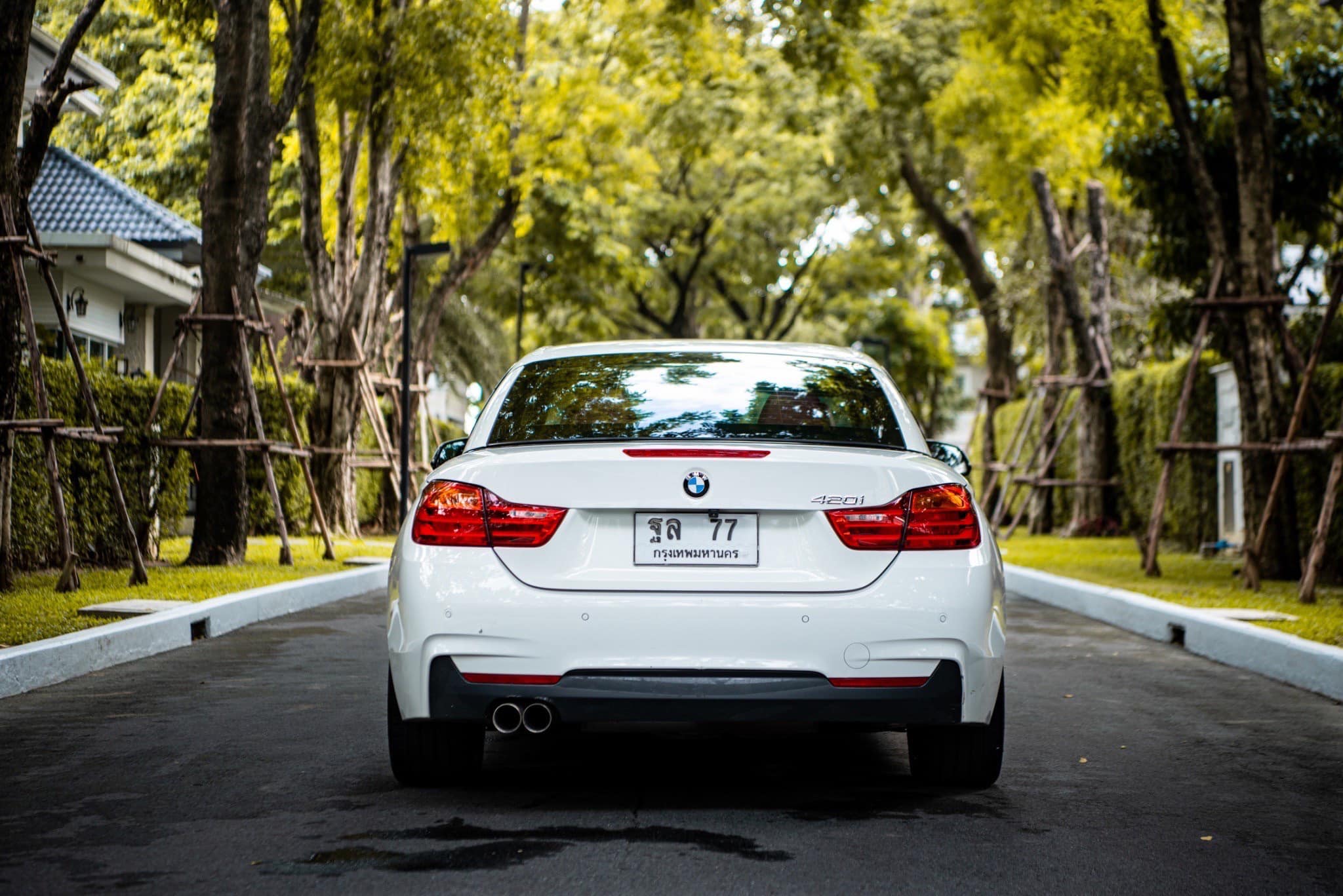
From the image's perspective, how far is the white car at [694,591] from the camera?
Result: 4.98 metres

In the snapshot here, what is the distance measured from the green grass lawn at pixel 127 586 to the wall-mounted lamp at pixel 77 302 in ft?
17.6

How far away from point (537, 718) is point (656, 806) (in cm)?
58

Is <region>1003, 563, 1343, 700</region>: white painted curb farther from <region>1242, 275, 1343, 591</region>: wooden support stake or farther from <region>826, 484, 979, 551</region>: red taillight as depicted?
<region>826, 484, 979, 551</region>: red taillight

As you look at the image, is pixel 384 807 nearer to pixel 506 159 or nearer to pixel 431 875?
pixel 431 875

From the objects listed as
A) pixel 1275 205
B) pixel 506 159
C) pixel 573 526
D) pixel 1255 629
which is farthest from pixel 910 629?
pixel 506 159

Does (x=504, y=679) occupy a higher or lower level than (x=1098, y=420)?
lower

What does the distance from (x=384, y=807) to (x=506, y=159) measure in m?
22.5

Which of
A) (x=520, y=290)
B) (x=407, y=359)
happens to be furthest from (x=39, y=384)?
(x=520, y=290)

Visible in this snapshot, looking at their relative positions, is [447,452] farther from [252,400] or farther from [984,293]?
[984,293]

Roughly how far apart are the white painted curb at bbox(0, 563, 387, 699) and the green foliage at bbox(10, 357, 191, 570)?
6.12ft

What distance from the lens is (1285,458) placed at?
1326cm

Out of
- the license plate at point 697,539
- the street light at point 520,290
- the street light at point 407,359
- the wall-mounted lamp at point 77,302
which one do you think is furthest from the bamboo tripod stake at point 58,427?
the street light at point 520,290

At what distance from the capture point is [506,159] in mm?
27016

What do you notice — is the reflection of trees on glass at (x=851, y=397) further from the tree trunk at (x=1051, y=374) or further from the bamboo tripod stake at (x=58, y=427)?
the tree trunk at (x=1051, y=374)
